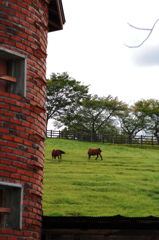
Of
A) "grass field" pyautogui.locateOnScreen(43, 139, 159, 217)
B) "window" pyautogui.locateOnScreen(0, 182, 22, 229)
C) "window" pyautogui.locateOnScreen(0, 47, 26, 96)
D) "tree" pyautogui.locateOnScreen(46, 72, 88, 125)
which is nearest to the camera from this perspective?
"window" pyautogui.locateOnScreen(0, 182, 22, 229)

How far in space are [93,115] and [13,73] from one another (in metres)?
66.2

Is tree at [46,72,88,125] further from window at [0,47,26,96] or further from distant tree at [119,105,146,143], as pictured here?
window at [0,47,26,96]

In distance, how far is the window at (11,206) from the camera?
1095 cm

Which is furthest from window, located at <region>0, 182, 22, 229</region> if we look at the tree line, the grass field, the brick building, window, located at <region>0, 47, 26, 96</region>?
the tree line

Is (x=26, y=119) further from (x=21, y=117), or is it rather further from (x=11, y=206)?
(x=11, y=206)

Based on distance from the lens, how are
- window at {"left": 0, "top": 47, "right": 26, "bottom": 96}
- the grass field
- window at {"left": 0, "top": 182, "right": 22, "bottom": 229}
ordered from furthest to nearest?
the grass field
window at {"left": 0, "top": 47, "right": 26, "bottom": 96}
window at {"left": 0, "top": 182, "right": 22, "bottom": 229}

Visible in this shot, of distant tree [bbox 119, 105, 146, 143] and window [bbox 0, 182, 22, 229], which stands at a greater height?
distant tree [bbox 119, 105, 146, 143]

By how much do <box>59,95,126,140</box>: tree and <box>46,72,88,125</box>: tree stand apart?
110 cm

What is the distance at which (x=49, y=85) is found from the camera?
76562mm

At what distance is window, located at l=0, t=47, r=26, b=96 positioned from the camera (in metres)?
11.6

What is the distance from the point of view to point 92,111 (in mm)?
78000

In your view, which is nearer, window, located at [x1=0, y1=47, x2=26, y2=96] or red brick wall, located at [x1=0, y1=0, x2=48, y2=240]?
red brick wall, located at [x1=0, y1=0, x2=48, y2=240]

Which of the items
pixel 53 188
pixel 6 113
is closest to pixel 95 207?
pixel 53 188

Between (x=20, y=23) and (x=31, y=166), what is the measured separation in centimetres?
324
